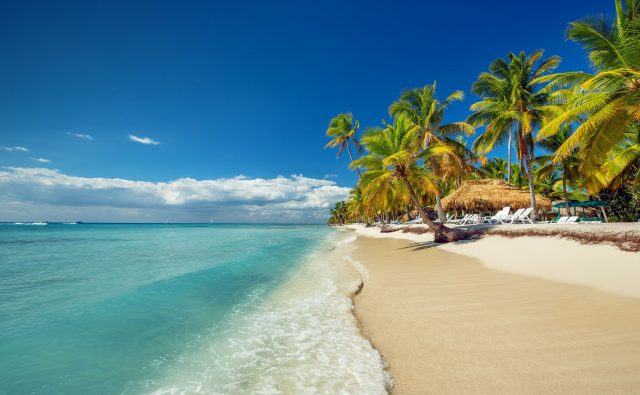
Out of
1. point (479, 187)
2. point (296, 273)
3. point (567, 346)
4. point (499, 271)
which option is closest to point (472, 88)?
point (479, 187)

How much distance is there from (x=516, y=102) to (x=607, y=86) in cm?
928

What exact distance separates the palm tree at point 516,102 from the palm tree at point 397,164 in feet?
17.8

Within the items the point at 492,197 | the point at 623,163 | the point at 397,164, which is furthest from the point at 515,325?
the point at 492,197

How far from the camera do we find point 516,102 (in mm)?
16031

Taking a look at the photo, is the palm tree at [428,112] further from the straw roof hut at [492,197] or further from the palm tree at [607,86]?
the palm tree at [607,86]

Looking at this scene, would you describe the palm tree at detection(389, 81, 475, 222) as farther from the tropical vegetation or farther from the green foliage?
the green foliage

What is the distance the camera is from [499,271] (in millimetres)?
7285

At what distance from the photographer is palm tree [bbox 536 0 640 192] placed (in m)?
7.11

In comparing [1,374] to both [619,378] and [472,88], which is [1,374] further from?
[472,88]

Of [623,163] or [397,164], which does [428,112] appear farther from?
[623,163]

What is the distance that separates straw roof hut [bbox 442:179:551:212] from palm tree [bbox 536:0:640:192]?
42.2ft

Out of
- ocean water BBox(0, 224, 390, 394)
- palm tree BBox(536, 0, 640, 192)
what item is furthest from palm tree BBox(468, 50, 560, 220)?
ocean water BBox(0, 224, 390, 394)

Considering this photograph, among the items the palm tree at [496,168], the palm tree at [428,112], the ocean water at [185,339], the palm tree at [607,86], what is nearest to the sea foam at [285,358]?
the ocean water at [185,339]

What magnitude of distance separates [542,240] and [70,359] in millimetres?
12835
